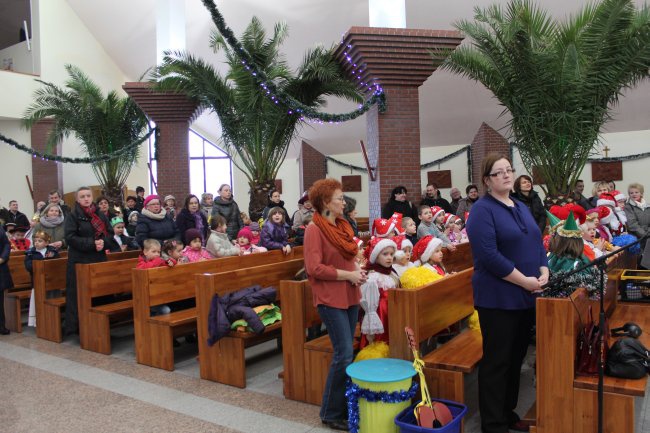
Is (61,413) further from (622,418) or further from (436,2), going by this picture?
(436,2)

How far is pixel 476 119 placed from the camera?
14953 millimetres

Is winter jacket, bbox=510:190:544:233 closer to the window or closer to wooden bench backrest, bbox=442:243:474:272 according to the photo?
wooden bench backrest, bbox=442:243:474:272

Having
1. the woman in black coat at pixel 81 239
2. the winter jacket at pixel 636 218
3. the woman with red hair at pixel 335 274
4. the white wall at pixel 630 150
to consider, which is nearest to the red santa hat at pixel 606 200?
the winter jacket at pixel 636 218

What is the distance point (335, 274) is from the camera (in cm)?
380

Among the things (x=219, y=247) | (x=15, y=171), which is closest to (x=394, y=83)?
(x=219, y=247)

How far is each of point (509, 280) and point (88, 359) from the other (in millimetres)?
4609

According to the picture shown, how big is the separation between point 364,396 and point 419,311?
726 millimetres

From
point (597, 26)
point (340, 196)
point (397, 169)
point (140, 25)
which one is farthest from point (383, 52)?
point (140, 25)

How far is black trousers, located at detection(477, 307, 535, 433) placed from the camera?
3.62m

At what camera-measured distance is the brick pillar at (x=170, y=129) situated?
12758 mm

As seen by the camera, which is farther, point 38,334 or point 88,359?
point 38,334

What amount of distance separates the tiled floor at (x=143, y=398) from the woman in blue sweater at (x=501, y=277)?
51cm

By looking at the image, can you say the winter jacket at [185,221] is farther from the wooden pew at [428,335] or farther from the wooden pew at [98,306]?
the wooden pew at [428,335]

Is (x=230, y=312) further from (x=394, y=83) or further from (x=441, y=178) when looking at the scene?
(x=441, y=178)
